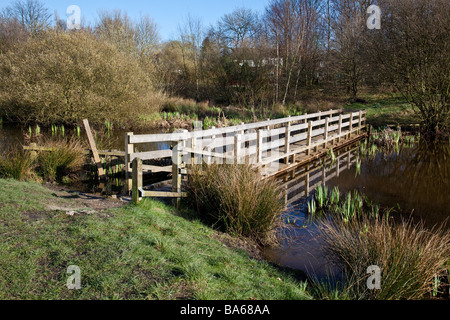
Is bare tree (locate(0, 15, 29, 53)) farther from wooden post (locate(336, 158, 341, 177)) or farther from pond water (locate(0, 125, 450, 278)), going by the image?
wooden post (locate(336, 158, 341, 177))

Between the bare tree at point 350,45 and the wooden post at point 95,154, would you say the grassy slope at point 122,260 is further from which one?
the bare tree at point 350,45

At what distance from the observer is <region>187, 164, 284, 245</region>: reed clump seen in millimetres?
6031

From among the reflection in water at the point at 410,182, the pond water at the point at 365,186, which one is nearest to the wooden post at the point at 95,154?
the pond water at the point at 365,186

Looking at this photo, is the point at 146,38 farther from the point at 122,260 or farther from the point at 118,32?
the point at 122,260

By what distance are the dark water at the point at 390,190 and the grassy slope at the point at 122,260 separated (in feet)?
3.38

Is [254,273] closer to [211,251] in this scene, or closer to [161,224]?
[211,251]

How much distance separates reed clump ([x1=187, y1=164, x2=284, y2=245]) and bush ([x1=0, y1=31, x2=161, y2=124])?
12657 millimetres

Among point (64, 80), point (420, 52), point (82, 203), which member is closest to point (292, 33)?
point (420, 52)

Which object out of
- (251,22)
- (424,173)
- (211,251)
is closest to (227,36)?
(251,22)

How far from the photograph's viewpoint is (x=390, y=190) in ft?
32.0

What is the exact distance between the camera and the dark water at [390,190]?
19.4 ft

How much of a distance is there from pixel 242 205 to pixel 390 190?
559 centimetres

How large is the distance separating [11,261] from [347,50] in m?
28.3
